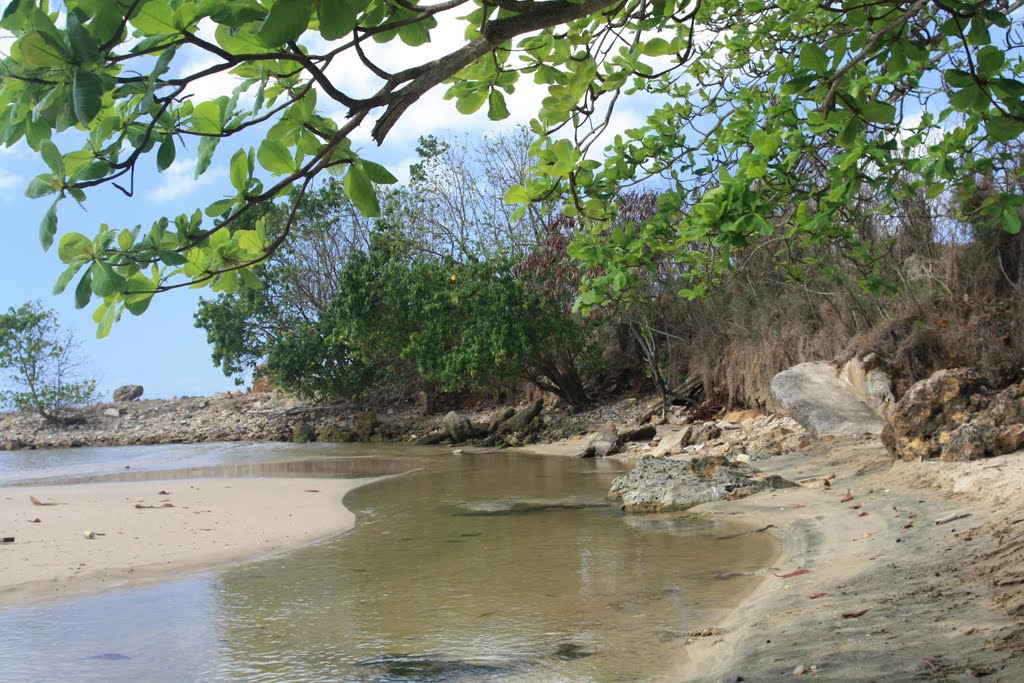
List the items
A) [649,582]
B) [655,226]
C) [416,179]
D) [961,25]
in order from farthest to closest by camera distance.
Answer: [416,179] → [649,582] → [655,226] → [961,25]

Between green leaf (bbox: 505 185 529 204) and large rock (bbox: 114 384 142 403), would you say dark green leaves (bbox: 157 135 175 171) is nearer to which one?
green leaf (bbox: 505 185 529 204)

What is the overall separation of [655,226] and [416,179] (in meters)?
17.1

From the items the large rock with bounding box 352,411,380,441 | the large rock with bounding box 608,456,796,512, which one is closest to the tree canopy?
the large rock with bounding box 608,456,796,512

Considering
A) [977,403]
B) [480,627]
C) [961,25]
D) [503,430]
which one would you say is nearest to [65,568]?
[480,627]

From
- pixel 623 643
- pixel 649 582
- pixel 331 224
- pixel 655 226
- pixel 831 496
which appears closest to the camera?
pixel 623 643

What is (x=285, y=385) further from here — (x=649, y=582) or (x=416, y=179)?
(x=649, y=582)

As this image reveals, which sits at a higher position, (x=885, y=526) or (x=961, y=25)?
(x=961, y=25)

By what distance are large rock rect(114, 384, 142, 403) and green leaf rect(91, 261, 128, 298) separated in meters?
34.8

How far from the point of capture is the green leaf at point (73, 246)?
Answer: 2.29m

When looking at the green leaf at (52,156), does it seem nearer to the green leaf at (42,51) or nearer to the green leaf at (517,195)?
the green leaf at (42,51)

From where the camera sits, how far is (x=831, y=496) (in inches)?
269

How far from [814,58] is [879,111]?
0.36 meters

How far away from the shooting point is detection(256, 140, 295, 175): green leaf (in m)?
2.38

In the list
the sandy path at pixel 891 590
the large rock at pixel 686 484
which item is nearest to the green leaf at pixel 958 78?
the sandy path at pixel 891 590
